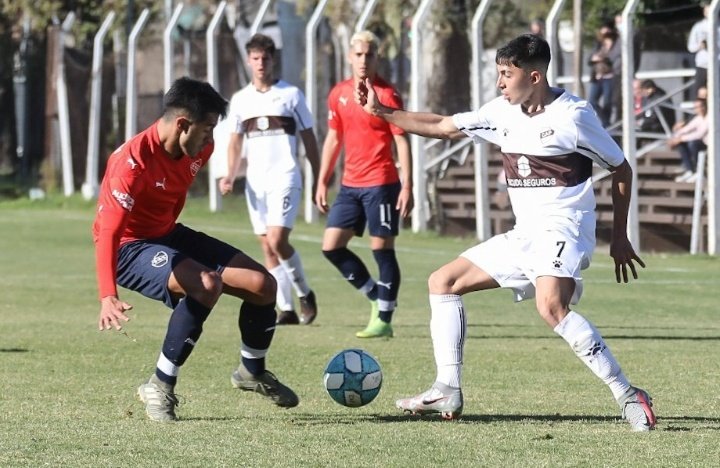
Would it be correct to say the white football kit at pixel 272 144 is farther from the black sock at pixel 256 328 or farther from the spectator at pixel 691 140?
the spectator at pixel 691 140

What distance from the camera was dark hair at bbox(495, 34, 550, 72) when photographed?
7.19 m

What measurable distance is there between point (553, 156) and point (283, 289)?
558 centimetres

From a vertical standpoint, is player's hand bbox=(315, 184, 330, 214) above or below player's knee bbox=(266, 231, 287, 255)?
above

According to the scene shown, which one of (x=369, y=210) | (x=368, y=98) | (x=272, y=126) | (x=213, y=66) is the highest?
(x=213, y=66)

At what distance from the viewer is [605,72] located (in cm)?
2011

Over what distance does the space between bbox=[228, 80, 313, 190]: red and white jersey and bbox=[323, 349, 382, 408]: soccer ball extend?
16.0 feet

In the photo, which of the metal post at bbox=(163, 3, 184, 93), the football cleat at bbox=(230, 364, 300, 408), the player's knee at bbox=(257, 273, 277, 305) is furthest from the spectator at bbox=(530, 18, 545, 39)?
the player's knee at bbox=(257, 273, 277, 305)

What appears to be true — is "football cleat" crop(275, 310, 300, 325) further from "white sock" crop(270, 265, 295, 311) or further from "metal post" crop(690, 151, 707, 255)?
"metal post" crop(690, 151, 707, 255)

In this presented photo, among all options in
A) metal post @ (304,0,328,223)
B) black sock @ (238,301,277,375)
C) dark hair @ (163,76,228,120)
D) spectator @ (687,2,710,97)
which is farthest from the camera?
metal post @ (304,0,328,223)

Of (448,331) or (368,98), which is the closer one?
(448,331)

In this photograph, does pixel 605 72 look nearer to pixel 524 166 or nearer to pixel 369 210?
pixel 369 210

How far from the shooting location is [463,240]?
2188cm

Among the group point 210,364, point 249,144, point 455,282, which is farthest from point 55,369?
point 249,144

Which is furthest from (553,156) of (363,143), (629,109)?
(629,109)
